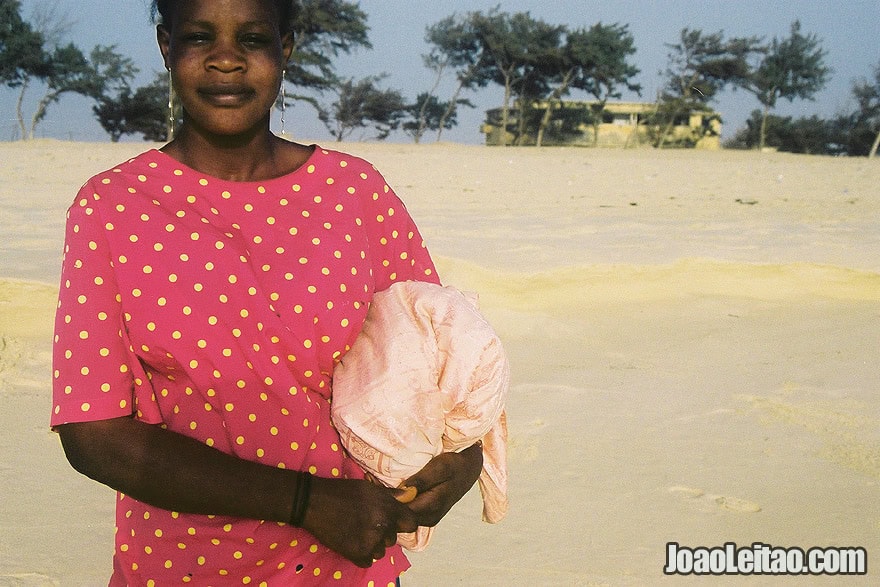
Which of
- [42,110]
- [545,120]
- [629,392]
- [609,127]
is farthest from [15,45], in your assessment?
[629,392]

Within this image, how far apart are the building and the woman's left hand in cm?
3805

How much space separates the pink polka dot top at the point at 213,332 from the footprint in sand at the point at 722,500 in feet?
7.40

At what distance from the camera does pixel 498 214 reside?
1109 cm

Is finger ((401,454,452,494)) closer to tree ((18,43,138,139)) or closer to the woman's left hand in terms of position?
the woman's left hand

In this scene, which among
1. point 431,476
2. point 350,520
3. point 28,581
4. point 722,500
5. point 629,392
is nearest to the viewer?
point 350,520

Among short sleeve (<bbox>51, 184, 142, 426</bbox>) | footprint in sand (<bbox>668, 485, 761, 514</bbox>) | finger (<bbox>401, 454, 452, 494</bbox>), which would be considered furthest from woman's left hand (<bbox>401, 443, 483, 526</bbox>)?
footprint in sand (<bbox>668, 485, 761, 514</bbox>)

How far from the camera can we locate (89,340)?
4.22 feet

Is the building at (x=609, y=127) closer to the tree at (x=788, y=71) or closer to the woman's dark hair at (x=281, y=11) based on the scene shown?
the tree at (x=788, y=71)

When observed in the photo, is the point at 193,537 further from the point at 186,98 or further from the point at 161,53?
the point at 161,53

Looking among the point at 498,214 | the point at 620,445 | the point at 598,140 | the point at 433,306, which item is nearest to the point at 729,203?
the point at 498,214

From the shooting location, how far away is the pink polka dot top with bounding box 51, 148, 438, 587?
1317mm

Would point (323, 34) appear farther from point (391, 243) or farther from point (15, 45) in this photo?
point (391, 243)

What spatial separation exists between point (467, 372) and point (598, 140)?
39.5 m

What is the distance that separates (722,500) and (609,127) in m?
38.7
